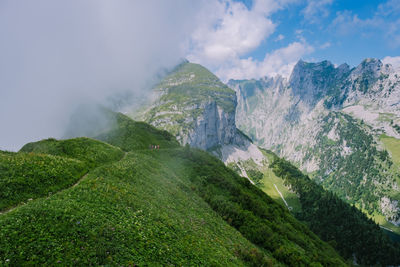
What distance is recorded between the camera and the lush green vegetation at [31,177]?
75.6 feet

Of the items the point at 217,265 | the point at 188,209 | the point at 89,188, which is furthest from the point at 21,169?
the point at 217,265

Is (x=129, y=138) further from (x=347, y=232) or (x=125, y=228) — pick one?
(x=347, y=232)

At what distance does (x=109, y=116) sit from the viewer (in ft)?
524

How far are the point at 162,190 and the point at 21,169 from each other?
868 inches

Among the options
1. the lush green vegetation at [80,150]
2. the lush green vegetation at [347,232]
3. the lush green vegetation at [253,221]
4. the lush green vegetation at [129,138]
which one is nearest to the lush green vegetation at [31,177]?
the lush green vegetation at [80,150]

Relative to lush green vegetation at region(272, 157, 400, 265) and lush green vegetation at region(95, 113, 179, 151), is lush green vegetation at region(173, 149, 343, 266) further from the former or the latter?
lush green vegetation at region(272, 157, 400, 265)

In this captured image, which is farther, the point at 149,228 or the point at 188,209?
the point at 188,209

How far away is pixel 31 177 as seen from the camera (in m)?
26.8

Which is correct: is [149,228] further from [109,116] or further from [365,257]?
[365,257]

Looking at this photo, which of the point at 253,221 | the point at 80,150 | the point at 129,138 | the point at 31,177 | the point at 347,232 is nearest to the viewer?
the point at 31,177

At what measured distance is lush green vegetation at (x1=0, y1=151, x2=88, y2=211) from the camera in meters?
23.0

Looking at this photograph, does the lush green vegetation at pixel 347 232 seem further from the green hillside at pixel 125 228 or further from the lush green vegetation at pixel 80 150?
the lush green vegetation at pixel 80 150

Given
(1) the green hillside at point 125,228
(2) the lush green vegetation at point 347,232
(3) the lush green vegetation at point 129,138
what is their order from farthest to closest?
(2) the lush green vegetation at point 347,232
(3) the lush green vegetation at point 129,138
(1) the green hillside at point 125,228

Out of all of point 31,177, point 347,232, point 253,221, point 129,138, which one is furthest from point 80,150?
point 347,232
